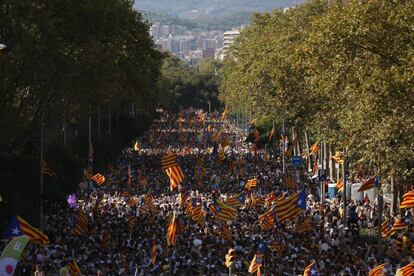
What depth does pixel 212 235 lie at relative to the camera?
114 feet

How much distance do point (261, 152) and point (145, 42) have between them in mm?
27121

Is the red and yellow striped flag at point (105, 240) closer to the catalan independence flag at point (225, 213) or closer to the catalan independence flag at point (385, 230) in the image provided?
the catalan independence flag at point (225, 213)

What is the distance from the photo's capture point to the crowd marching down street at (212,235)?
92.4 feet

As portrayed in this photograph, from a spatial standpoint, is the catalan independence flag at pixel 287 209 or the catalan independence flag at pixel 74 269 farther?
the catalan independence flag at pixel 287 209

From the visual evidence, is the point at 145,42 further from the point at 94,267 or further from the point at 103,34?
the point at 94,267

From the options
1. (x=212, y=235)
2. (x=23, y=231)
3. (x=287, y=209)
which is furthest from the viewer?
(x=212, y=235)

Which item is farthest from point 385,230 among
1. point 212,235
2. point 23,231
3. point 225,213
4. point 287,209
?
point 23,231

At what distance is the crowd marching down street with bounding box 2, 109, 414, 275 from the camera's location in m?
28.2

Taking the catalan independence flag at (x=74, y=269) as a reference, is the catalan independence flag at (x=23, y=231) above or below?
above

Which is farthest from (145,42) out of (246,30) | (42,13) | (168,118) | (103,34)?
(168,118)

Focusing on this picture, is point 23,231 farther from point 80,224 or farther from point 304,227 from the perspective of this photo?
point 304,227

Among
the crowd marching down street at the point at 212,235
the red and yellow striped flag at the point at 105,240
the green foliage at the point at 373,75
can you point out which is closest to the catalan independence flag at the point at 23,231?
the crowd marching down street at the point at 212,235

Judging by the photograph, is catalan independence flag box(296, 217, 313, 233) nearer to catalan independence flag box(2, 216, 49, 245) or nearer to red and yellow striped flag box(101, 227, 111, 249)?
red and yellow striped flag box(101, 227, 111, 249)

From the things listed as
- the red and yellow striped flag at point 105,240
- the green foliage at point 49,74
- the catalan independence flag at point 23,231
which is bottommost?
the red and yellow striped flag at point 105,240
